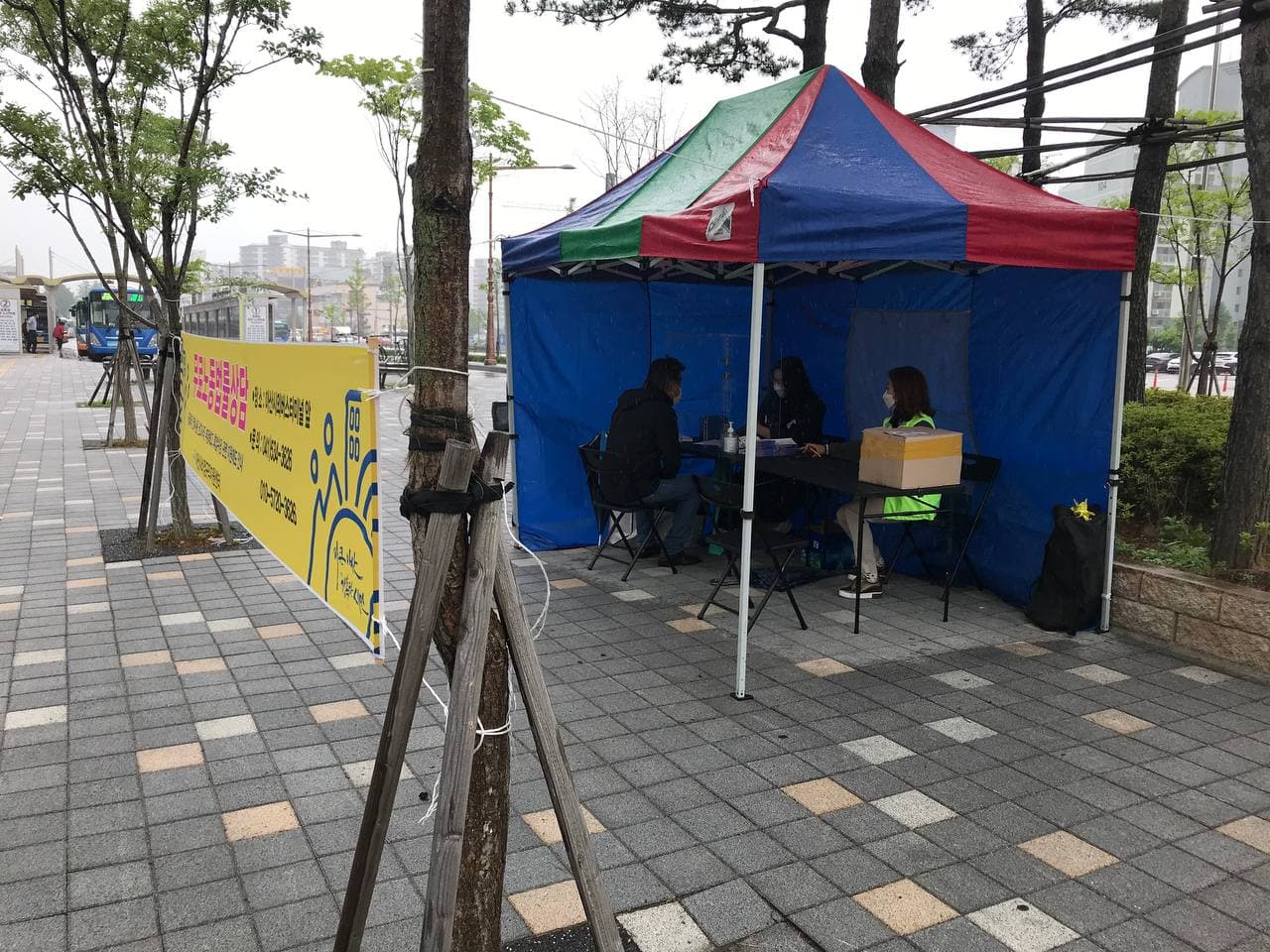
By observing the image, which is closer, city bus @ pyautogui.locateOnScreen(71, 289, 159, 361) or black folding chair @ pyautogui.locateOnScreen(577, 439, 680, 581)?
black folding chair @ pyautogui.locateOnScreen(577, 439, 680, 581)

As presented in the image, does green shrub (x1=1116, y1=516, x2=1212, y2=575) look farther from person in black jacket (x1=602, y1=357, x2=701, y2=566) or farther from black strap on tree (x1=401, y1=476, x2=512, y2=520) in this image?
black strap on tree (x1=401, y1=476, x2=512, y2=520)

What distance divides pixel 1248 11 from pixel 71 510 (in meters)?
9.48

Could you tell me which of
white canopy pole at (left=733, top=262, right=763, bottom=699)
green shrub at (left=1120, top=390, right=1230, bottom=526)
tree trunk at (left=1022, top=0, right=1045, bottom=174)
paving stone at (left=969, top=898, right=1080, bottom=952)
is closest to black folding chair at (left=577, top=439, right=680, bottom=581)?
white canopy pole at (left=733, top=262, right=763, bottom=699)

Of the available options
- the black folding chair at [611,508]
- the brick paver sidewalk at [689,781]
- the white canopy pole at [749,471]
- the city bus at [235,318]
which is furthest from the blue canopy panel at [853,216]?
the city bus at [235,318]

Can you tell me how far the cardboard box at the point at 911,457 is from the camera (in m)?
5.43

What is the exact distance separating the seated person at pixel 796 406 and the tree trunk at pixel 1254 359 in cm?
286

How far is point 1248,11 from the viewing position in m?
5.02

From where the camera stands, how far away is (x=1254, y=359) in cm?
521

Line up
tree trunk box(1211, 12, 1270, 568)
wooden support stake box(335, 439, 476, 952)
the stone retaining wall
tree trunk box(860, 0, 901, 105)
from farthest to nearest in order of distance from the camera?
tree trunk box(860, 0, 901, 105) < tree trunk box(1211, 12, 1270, 568) < the stone retaining wall < wooden support stake box(335, 439, 476, 952)

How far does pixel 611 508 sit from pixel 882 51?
4894 mm

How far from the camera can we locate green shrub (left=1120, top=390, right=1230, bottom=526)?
6.26 m

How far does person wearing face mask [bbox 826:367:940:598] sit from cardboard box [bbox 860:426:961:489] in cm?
26

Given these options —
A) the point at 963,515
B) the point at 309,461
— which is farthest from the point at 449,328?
the point at 963,515

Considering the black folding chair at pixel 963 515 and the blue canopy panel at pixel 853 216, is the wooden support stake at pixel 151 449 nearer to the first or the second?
the blue canopy panel at pixel 853 216
